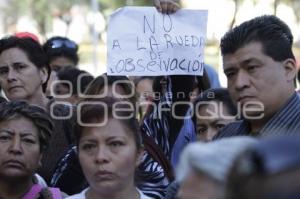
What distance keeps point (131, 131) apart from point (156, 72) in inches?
50.5

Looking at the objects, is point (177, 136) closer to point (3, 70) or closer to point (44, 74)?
point (44, 74)

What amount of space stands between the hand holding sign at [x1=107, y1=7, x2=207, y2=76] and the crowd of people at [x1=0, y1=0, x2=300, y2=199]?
92mm

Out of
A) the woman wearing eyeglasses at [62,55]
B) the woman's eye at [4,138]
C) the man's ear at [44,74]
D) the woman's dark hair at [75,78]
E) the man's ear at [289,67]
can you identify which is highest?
the woman wearing eyeglasses at [62,55]

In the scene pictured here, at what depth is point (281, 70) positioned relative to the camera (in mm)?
2992

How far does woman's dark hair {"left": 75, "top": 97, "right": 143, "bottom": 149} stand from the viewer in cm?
316

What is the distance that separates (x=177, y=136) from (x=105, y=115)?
1.44 metres

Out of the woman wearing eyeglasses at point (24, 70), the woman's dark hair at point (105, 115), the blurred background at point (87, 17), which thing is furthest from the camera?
the blurred background at point (87, 17)

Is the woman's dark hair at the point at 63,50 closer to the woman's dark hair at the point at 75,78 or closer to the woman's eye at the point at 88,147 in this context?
the woman's dark hair at the point at 75,78

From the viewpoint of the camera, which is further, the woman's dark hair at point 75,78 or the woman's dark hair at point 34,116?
the woman's dark hair at point 75,78

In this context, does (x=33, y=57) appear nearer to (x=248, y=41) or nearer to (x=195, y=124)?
(x=195, y=124)

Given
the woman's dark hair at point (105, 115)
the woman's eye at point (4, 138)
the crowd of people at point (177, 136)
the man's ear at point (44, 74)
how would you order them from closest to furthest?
the crowd of people at point (177, 136)
the woman's dark hair at point (105, 115)
the woman's eye at point (4, 138)
the man's ear at point (44, 74)

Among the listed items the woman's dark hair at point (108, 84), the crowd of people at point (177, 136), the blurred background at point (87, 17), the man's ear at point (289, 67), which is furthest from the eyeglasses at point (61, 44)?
the blurred background at point (87, 17)

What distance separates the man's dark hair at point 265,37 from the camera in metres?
3.01

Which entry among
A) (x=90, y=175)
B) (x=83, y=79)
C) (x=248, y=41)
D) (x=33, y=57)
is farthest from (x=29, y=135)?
(x=83, y=79)
